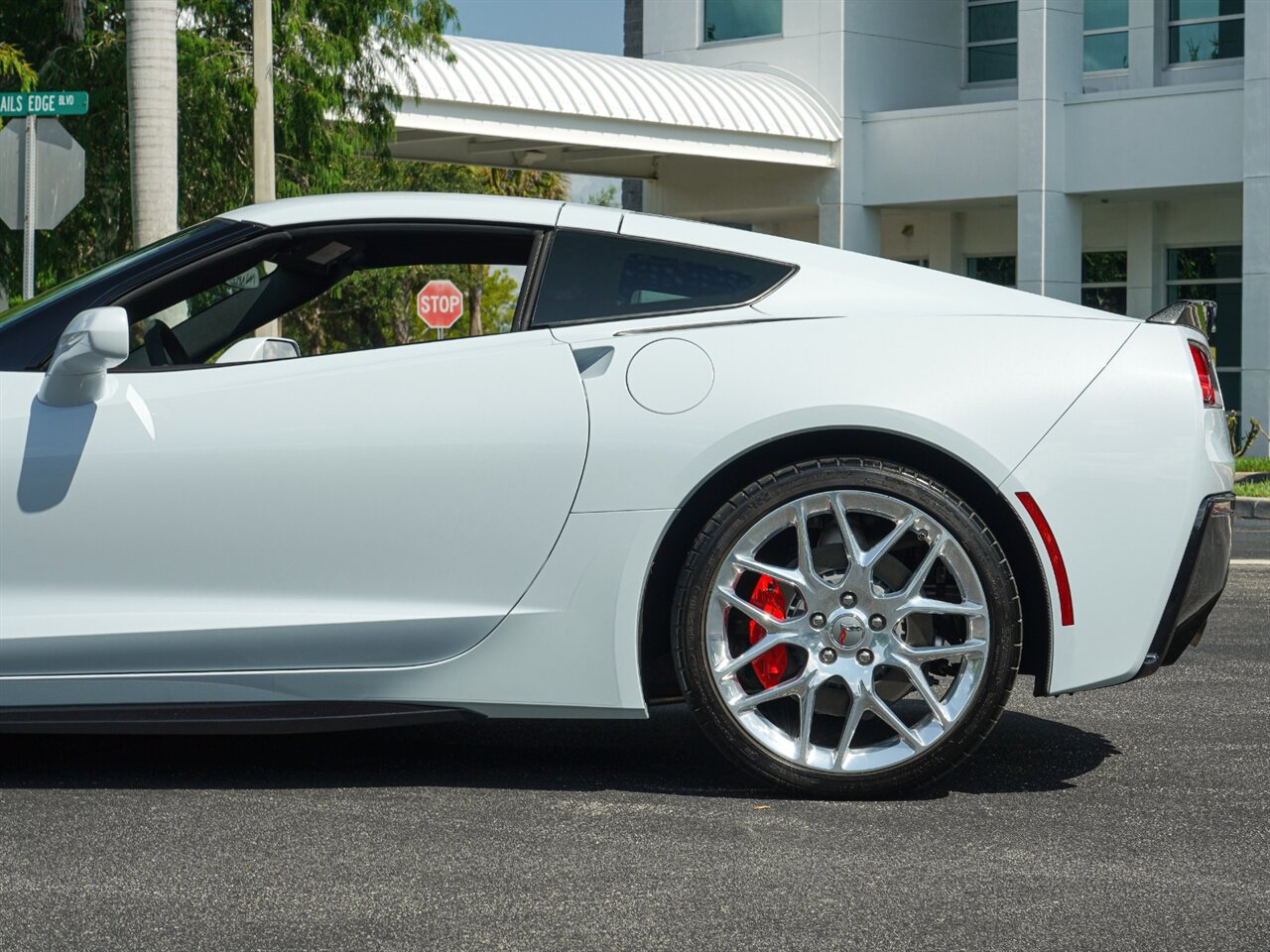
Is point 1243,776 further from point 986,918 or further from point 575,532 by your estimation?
point 575,532

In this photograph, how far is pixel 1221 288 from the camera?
27.2 m

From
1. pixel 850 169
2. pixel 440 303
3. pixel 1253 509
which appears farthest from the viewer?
pixel 850 169

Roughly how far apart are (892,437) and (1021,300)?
1.67 ft

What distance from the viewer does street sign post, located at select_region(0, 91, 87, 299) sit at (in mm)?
11750

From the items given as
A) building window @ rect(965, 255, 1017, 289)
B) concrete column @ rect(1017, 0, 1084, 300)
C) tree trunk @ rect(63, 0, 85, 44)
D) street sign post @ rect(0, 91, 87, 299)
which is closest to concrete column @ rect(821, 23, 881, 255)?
building window @ rect(965, 255, 1017, 289)

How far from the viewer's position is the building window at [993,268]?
97.1 ft

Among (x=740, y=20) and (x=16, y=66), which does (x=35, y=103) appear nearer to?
(x=16, y=66)

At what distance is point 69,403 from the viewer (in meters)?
4.23

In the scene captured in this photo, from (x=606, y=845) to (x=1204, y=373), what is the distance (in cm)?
184

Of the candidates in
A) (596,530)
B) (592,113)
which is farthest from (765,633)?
(592,113)

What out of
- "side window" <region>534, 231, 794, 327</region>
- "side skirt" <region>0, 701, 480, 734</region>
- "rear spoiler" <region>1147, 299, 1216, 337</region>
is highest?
"side window" <region>534, 231, 794, 327</region>

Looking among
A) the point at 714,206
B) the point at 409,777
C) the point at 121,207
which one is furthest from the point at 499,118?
the point at 409,777

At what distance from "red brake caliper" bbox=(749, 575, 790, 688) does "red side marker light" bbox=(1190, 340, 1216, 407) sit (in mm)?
1130

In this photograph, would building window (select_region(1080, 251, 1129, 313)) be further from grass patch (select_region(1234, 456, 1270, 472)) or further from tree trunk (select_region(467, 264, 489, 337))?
tree trunk (select_region(467, 264, 489, 337))
